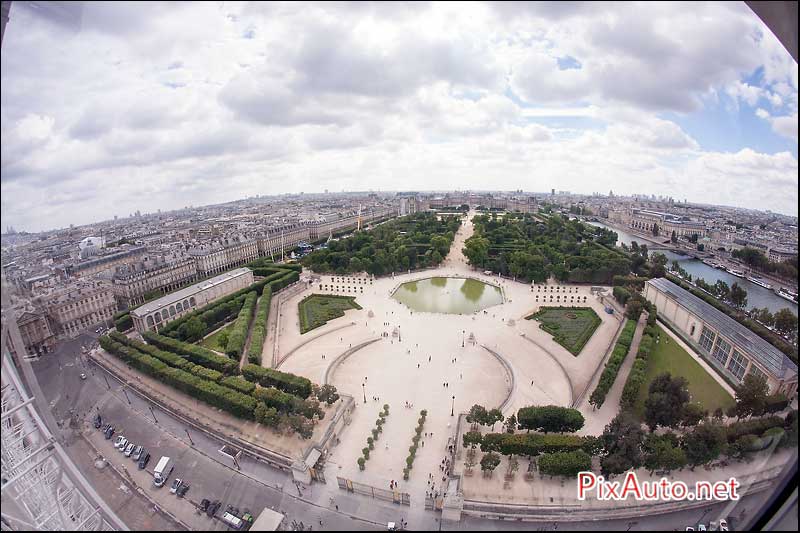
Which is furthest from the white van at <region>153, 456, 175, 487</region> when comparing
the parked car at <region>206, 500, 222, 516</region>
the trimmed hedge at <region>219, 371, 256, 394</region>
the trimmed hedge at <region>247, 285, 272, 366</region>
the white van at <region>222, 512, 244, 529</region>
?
the trimmed hedge at <region>247, 285, 272, 366</region>

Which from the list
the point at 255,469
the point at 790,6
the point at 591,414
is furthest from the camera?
the point at 591,414

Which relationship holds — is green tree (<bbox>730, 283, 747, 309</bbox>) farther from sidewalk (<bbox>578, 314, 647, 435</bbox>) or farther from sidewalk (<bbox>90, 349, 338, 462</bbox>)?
sidewalk (<bbox>90, 349, 338, 462</bbox>)

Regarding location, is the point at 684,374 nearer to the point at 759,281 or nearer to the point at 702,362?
the point at 702,362

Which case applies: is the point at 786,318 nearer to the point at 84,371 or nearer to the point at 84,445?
the point at 84,445

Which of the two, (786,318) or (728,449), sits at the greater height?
(786,318)

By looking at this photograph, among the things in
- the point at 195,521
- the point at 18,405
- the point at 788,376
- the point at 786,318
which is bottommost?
the point at 195,521

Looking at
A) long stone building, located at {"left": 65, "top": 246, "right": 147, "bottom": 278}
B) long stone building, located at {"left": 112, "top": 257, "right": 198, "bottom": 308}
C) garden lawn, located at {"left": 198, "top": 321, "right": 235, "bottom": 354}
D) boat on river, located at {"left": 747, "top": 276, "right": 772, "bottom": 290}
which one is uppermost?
long stone building, located at {"left": 65, "top": 246, "right": 147, "bottom": 278}

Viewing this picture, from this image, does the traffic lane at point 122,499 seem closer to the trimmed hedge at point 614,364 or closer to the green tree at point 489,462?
the green tree at point 489,462

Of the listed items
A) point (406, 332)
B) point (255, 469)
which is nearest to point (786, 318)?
point (406, 332)
